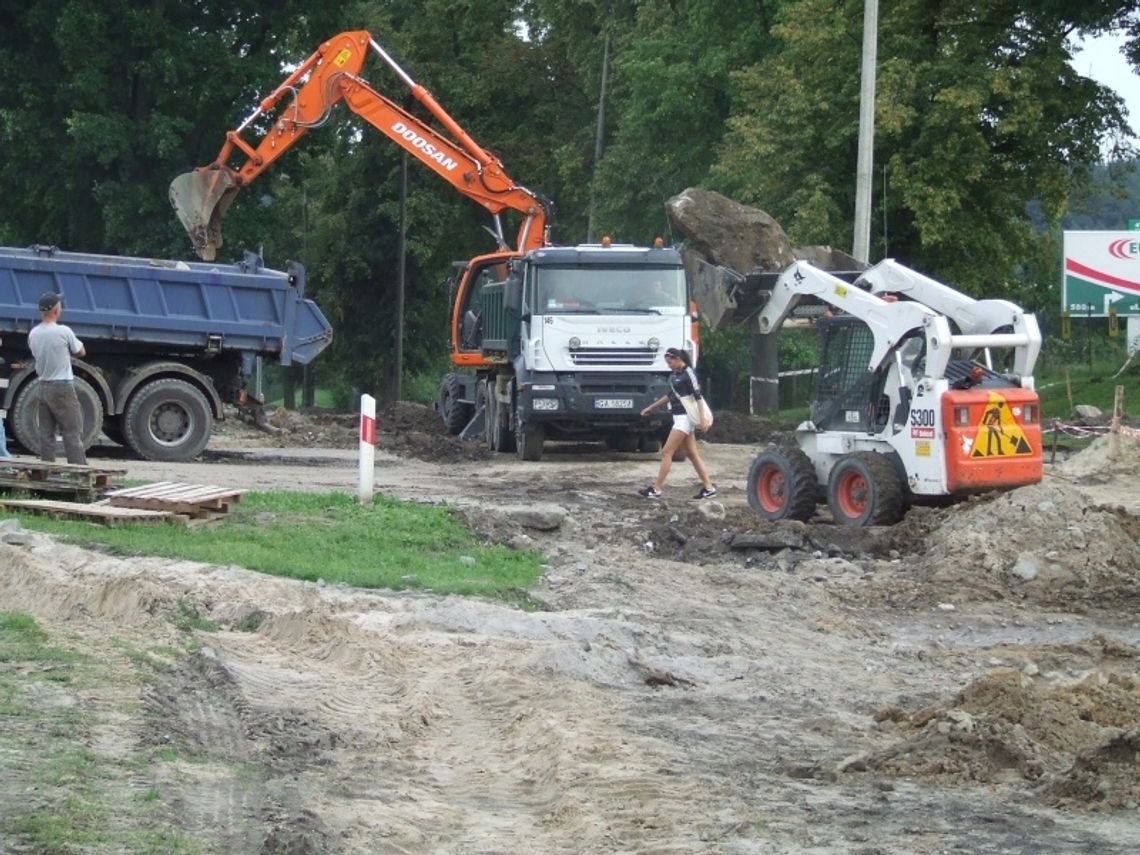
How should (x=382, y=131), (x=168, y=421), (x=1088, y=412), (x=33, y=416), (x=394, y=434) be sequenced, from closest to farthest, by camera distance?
1. (x=33, y=416)
2. (x=168, y=421)
3. (x=382, y=131)
4. (x=394, y=434)
5. (x=1088, y=412)

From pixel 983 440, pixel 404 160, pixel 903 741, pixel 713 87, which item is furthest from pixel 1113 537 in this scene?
pixel 404 160

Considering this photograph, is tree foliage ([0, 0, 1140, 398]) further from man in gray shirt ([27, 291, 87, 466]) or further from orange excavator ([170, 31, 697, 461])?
man in gray shirt ([27, 291, 87, 466])

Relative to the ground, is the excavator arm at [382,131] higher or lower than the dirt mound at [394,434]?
higher

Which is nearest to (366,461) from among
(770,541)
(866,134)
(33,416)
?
(770,541)

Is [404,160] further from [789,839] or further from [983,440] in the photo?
[789,839]

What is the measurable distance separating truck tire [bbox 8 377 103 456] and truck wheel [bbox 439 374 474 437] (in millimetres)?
10790

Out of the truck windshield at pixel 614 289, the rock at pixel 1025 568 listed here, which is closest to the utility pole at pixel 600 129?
the truck windshield at pixel 614 289

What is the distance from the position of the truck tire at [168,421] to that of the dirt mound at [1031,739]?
16.1m

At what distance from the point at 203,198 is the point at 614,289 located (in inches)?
329

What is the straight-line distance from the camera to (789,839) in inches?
272

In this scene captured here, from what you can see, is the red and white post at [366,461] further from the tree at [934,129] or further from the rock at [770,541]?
the tree at [934,129]

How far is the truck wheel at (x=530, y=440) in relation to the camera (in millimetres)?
26547

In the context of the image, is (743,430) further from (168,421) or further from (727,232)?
(168,421)

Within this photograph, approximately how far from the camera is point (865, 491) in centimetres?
1744
